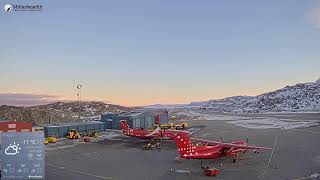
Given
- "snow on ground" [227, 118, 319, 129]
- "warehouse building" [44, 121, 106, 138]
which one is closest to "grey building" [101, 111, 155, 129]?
"warehouse building" [44, 121, 106, 138]

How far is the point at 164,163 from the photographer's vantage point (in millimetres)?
51312

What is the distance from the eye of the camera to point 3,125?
Result: 5575 centimetres

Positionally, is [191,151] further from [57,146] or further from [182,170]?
[57,146]

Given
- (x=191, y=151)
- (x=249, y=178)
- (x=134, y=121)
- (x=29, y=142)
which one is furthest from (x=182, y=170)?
(x=134, y=121)

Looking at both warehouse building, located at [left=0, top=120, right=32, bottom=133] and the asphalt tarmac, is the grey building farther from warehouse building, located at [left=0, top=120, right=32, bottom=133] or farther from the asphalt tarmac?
warehouse building, located at [left=0, top=120, right=32, bottom=133]

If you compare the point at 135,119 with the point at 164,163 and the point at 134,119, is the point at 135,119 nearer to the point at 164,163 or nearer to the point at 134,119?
the point at 134,119

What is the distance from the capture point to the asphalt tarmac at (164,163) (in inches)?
1715

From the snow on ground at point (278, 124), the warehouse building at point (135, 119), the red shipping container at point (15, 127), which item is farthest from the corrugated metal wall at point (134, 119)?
the red shipping container at point (15, 127)

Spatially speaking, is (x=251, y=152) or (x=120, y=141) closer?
(x=251, y=152)

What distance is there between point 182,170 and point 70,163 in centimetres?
1743
